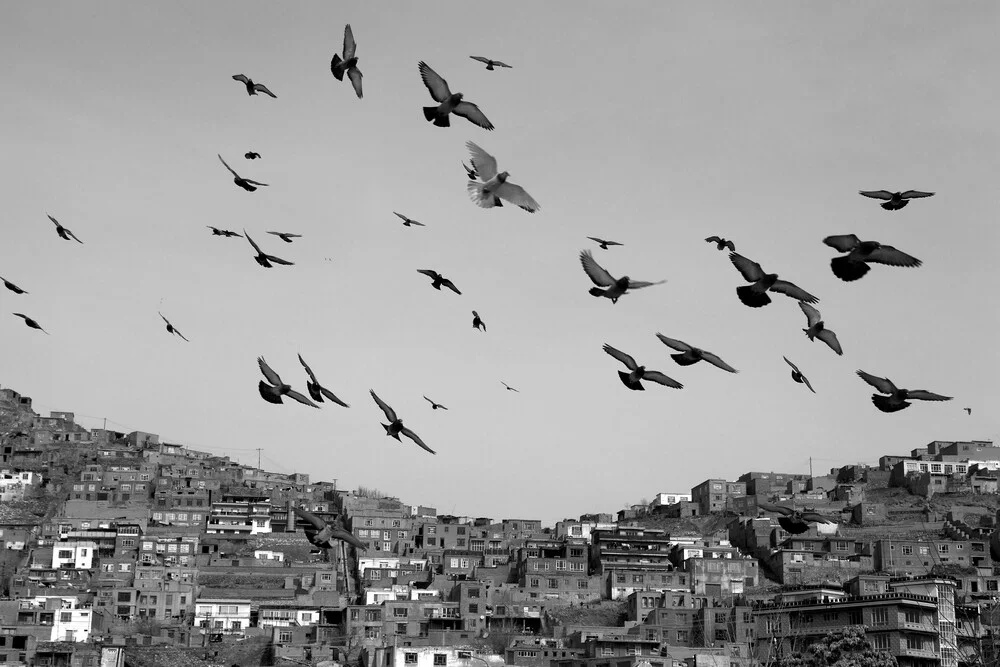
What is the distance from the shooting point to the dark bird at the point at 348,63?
20.4 m

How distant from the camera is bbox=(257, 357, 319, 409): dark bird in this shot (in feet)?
66.9

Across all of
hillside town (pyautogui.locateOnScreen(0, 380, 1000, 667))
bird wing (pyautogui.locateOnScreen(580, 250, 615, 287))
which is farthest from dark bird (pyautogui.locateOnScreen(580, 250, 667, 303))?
hillside town (pyautogui.locateOnScreen(0, 380, 1000, 667))

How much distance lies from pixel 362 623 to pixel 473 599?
648 cm

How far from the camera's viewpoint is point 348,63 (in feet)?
68.6

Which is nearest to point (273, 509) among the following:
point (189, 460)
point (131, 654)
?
point (189, 460)

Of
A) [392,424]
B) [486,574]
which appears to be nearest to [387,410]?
[392,424]

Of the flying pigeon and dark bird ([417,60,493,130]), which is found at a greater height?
dark bird ([417,60,493,130])

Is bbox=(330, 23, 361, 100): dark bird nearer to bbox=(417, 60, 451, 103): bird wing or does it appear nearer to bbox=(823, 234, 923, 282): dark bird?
bbox=(417, 60, 451, 103): bird wing

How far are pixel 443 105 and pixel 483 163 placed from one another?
9.14ft

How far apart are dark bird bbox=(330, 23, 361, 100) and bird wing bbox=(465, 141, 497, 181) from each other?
2827mm

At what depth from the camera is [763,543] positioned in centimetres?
10531

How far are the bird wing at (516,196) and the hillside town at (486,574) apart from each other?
40.3 meters

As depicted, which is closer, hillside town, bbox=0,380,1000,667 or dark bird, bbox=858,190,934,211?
dark bird, bbox=858,190,934,211

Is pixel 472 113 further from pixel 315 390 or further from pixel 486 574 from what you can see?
pixel 486 574
